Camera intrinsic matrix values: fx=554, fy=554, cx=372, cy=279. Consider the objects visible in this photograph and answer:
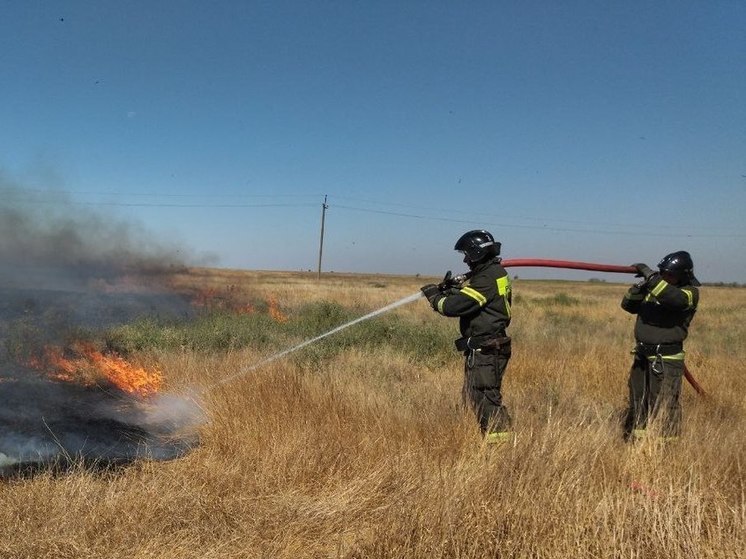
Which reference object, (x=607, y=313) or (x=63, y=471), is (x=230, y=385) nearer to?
(x=63, y=471)

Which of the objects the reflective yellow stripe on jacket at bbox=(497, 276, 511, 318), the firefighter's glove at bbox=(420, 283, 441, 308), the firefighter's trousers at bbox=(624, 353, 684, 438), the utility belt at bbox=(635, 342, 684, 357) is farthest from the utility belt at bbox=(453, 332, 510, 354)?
the utility belt at bbox=(635, 342, 684, 357)

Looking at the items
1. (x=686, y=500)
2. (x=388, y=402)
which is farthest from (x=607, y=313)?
(x=686, y=500)

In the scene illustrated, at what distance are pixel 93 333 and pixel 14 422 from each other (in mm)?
3720

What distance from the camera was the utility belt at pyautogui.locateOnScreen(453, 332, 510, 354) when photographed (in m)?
4.46

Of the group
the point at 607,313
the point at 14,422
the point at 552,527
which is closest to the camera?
the point at 552,527

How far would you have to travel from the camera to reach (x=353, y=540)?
2.85 metres

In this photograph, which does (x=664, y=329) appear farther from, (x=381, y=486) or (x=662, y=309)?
(x=381, y=486)

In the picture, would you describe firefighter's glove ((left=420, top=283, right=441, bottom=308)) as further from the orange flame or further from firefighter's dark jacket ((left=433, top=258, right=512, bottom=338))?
the orange flame

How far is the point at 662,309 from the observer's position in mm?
5012

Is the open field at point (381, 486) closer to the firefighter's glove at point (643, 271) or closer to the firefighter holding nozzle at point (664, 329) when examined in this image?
the firefighter holding nozzle at point (664, 329)

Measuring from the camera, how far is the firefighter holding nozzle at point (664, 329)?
4.75 metres

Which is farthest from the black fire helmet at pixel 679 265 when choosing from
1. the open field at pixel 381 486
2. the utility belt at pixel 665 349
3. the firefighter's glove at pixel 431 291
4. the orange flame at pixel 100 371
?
the orange flame at pixel 100 371

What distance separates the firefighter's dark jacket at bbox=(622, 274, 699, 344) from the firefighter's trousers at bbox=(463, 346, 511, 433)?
4.79 feet

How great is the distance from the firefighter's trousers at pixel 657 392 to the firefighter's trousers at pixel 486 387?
109 centimetres
